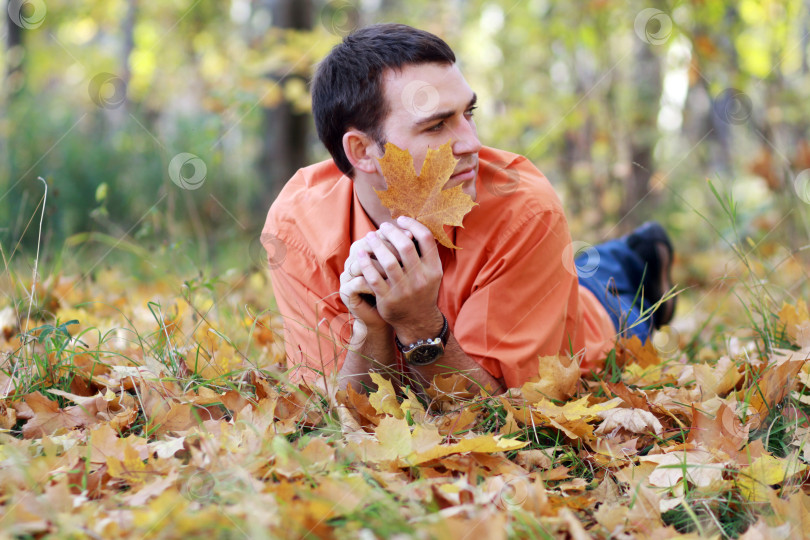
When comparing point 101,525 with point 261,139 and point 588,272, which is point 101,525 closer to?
A: point 588,272

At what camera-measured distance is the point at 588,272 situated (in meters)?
2.95

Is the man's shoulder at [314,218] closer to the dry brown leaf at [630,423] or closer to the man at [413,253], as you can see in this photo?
the man at [413,253]

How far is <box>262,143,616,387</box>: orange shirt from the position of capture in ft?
6.78

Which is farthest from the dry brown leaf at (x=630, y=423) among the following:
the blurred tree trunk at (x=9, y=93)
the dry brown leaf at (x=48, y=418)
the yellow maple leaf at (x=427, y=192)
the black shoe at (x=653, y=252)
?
the blurred tree trunk at (x=9, y=93)

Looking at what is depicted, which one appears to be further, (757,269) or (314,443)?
(757,269)

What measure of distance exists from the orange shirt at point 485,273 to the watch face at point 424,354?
130 mm

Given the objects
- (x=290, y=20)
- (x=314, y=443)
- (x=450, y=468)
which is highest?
(x=290, y=20)

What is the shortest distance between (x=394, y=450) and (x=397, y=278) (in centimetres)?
53

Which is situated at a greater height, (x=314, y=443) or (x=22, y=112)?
(x=22, y=112)

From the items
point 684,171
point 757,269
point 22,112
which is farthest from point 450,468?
point 684,171

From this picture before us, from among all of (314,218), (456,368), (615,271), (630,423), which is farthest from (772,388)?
(615,271)

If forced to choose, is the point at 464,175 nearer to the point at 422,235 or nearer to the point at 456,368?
the point at 422,235

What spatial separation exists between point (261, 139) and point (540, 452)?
20.1ft

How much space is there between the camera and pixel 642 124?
261 inches
